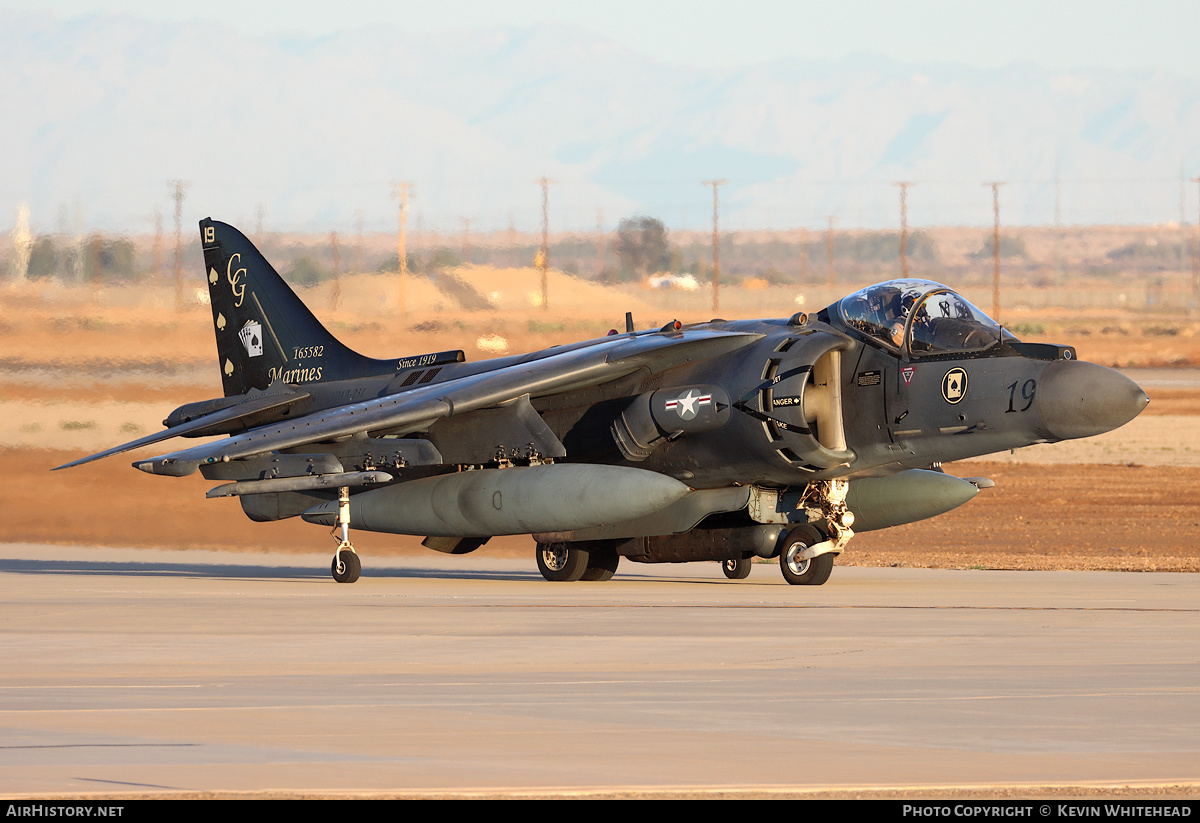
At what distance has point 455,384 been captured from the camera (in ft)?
67.5

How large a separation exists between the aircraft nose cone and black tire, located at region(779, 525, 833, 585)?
3.06 m

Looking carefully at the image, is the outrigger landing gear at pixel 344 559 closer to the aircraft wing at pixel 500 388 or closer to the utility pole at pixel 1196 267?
the aircraft wing at pixel 500 388

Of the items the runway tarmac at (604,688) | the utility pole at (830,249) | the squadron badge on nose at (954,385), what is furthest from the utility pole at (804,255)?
the squadron badge on nose at (954,385)

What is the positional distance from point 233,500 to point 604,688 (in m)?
20.9

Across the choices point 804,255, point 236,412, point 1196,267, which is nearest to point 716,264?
point 804,255

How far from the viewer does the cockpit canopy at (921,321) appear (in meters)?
18.2

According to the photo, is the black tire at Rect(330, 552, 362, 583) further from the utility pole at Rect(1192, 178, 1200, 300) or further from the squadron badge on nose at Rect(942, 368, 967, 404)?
the utility pole at Rect(1192, 178, 1200, 300)

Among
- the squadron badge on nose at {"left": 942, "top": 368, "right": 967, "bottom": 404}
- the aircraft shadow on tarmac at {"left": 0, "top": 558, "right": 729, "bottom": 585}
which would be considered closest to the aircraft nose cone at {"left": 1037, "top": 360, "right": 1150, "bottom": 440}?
the squadron badge on nose at {"left": 942, "top": 368, "right": 967, "bottom": 404}

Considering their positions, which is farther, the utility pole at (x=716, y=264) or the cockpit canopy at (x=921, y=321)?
the utility pole at (x=716, y=264)

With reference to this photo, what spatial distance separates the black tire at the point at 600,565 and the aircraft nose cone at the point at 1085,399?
590cm

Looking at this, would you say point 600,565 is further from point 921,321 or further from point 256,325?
point 256,325

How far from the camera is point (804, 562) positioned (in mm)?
19547

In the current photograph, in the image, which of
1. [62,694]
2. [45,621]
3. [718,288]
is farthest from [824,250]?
[62,694]
